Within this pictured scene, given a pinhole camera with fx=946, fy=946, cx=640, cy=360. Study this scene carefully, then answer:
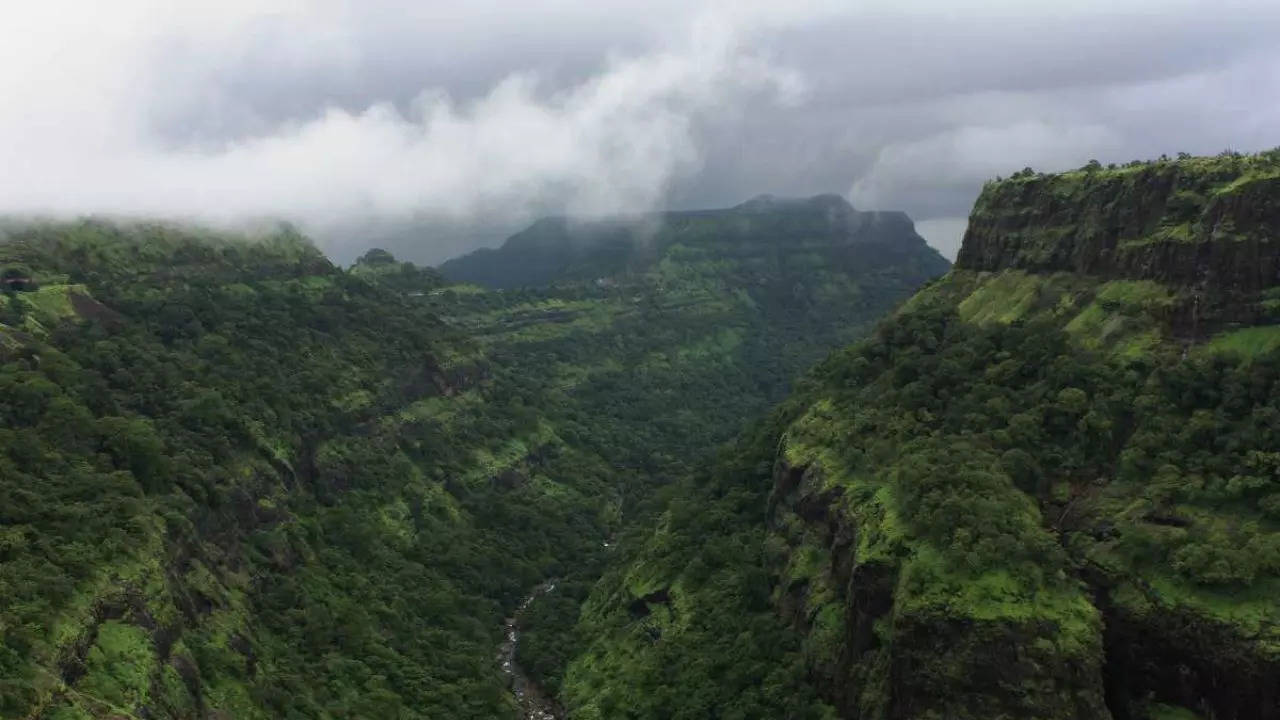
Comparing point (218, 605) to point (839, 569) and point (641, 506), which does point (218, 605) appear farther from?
point (641, 506)

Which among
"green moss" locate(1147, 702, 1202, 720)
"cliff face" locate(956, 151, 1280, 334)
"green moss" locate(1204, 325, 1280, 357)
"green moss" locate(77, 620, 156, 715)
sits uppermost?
"cliff face" locate(956, 151, 1280, 334)

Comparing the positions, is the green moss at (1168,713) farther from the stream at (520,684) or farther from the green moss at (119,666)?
the green moss at (119,666)

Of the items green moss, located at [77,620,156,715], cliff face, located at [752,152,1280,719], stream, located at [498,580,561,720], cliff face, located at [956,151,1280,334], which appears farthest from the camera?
stream, located at [498,580,561,720]


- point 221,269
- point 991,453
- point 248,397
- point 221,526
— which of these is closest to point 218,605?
point 221,526

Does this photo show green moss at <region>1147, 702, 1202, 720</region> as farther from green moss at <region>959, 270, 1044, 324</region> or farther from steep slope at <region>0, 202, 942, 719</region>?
steep slope at <region>0, 202, 942, 719</region>

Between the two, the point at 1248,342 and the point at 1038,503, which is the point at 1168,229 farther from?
the point at 1038,503

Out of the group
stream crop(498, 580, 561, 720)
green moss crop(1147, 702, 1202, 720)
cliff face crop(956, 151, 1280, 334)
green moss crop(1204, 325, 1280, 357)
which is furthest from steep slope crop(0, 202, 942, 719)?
green moss crop(1204, 325, 1280, 357)

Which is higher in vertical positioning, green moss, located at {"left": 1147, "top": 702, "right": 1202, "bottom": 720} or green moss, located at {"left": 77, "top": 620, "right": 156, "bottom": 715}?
green moss, located at {"left": 77, "top": 620, "right": 156, "bottom": 715}
